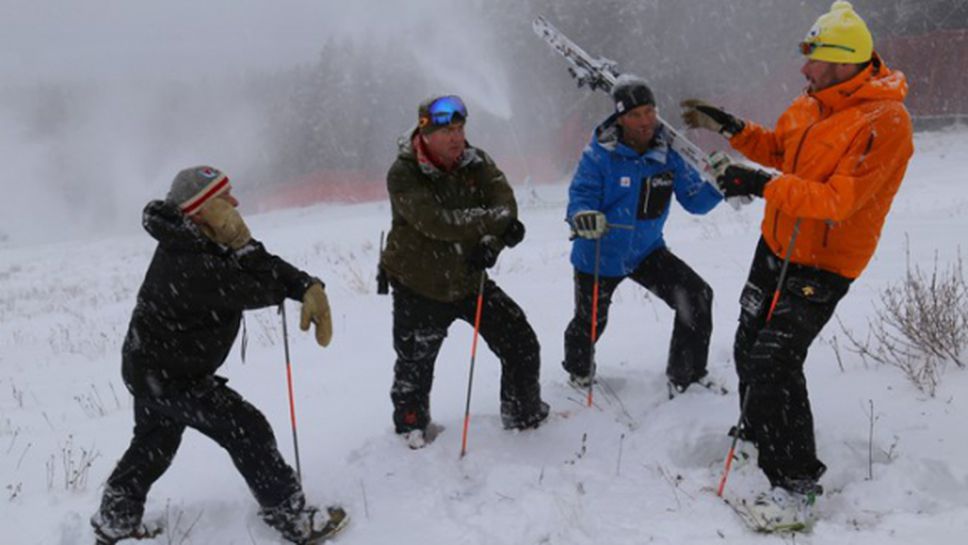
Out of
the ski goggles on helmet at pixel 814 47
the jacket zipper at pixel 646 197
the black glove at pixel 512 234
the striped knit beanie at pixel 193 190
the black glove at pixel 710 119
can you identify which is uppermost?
the ski goggles on helmet at pixel 814 47

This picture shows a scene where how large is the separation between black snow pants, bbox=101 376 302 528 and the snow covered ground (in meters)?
0.31

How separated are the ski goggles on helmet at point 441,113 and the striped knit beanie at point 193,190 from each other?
1265mm

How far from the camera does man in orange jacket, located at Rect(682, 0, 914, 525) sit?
319cm

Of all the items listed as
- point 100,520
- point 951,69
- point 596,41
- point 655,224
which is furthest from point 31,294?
point 951,69

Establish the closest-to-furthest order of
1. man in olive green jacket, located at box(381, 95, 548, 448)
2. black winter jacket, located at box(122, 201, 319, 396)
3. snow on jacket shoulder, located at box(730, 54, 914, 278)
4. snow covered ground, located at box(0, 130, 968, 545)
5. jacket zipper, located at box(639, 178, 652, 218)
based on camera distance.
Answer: snow on jacket shoulder, located at box(730, 54, 914, 278) < black winter jacket, located at box(122, 201, 319, 396) < snow covered ground, located at box(0, 130, 968, 545) < man in olive green jacket, located at box(381, 95, 548, 448) < jacket zipper, located at box(639, 178, 652, 218)

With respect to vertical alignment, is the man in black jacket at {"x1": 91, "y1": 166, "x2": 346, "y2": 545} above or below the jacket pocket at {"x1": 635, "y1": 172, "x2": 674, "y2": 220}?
below

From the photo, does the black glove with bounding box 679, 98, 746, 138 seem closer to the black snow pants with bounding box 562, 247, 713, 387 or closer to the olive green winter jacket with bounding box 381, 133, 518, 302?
the black snow pants with bounding box 562, 247, 713, 387

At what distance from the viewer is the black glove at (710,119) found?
14.1 feet

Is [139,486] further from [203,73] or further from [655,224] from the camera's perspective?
[203,73]

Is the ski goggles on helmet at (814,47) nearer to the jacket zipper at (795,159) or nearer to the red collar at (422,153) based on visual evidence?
the jacket zipper at (795,159)

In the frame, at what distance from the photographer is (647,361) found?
561 cm

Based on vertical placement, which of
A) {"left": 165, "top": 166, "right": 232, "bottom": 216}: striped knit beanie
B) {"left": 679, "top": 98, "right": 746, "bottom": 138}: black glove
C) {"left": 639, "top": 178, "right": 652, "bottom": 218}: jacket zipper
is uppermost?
{"left": 679, "top": 98, "right": 746, "bottom": 138}: black glove

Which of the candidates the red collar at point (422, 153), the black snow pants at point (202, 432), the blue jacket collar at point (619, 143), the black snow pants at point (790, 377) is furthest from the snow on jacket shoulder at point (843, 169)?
the black snow pants at point (202, 432)

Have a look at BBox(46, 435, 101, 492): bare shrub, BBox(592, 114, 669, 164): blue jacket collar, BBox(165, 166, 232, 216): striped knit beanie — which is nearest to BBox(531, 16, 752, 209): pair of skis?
BBox(592, 114, 669, 164): blue jacket collar
